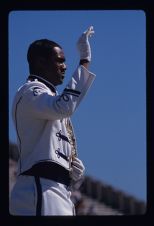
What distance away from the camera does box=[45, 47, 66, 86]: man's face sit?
258 cm

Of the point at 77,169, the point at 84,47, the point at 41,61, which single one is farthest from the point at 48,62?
the point at 77,169

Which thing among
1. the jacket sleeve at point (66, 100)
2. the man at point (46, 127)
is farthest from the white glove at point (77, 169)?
the jacket sleeve at point (66, 100)

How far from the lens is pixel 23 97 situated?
8.54 feet

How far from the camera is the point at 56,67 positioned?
260cm

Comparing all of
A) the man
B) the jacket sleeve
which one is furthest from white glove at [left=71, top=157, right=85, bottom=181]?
the jacket sleeve

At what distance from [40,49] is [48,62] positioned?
0.24 feet

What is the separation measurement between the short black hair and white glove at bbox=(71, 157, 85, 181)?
1.18ft

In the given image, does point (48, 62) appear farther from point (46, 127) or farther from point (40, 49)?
point (46, 127)

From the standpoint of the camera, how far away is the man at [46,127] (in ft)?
8.15

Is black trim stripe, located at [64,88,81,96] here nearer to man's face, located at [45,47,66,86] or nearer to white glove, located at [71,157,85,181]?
man's face, located at [45,47,66,86]
